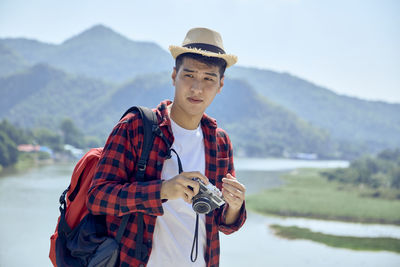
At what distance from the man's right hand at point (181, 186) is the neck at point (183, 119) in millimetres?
391

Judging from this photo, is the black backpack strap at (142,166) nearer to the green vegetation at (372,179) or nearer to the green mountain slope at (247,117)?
the green vegetation at (372,179)

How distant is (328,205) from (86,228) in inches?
849

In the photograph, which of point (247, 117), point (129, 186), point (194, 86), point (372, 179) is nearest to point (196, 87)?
point (194, 86)

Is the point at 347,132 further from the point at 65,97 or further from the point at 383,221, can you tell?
the point at 383,221

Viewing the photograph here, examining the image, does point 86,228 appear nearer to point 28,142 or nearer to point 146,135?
point 146,135

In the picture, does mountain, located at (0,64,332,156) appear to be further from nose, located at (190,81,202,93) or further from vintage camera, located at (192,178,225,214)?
vintage camera, located at (192,178,225,214)

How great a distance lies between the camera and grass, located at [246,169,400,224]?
19141mm

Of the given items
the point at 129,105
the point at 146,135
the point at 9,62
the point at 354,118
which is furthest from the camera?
the point at 354,118

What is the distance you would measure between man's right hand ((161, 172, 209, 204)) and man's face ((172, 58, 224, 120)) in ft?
1.29

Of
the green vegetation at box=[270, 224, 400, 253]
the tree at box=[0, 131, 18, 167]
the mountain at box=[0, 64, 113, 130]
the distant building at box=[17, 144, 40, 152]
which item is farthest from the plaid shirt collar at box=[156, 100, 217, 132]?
the mountain at box=[0, 64, 113, 130]

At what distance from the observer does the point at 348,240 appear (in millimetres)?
14539

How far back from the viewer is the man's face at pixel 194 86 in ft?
5.65

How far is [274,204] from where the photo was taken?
2186 cm

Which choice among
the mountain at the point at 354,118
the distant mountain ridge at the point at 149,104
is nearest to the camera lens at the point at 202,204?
the distant mountain ridge at the point at 149,104
